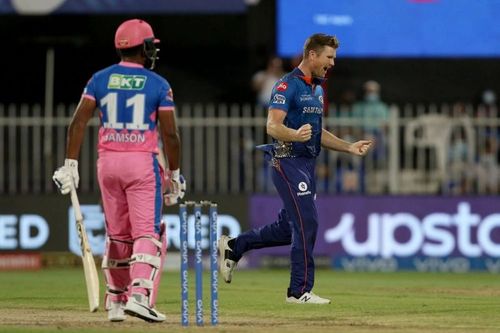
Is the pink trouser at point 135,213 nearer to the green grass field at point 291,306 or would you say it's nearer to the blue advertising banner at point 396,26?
the green grass field at point 291,306

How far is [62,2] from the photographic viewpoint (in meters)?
21.3

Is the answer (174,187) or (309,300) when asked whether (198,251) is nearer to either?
(174,187)

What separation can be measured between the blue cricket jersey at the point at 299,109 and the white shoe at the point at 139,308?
254 cm

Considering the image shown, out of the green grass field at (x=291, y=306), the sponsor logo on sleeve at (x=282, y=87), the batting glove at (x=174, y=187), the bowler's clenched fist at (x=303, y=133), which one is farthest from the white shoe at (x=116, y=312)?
the sponsor logo on sleeve at (x=282, y=87)

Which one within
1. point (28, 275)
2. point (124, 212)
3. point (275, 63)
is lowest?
point (28, 275)

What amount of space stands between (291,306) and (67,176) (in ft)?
8.59

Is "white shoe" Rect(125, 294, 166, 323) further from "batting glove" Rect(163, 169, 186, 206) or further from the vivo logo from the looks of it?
the vivo logo

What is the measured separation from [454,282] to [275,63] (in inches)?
218

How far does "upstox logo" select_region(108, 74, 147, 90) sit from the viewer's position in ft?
35.2

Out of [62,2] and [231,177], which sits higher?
[62,2]

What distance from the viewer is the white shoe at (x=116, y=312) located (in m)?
11.0

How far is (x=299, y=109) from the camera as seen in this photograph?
495 inches

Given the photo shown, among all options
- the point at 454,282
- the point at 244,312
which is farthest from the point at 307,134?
the point at 454,282

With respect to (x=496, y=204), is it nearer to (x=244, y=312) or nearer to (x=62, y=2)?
(x=62, y=2)
